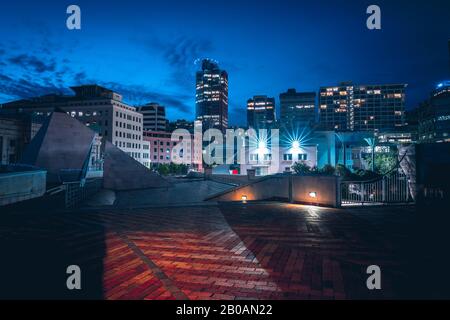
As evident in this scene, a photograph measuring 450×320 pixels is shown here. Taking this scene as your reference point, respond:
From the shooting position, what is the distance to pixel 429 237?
6.01 m

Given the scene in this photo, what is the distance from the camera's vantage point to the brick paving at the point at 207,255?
11.7 feet

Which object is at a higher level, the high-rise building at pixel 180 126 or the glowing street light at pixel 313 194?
the high-rise building at pixel 180 126

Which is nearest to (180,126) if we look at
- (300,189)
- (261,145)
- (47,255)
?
(261,145)

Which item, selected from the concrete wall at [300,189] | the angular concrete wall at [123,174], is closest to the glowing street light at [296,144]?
the concrete wall at [300,189]

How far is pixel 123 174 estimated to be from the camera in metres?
17.6

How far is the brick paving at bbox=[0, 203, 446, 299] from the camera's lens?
11.7ft

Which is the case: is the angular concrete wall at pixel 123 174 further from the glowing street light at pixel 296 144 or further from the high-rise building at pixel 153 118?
the high-rise building at pixel 153 118

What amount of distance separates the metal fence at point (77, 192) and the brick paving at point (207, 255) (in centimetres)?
208

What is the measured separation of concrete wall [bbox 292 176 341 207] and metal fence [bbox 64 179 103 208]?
9607mm

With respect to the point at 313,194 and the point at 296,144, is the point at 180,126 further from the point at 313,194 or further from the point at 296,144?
the point at 313,194

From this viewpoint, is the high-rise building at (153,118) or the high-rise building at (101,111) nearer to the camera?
the high-rise building at (101,111)

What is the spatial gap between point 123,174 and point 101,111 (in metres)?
77.2

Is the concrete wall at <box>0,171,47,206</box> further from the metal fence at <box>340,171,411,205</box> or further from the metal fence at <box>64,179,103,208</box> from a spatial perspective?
the metal fence at <box>340,171,411,205</box>
